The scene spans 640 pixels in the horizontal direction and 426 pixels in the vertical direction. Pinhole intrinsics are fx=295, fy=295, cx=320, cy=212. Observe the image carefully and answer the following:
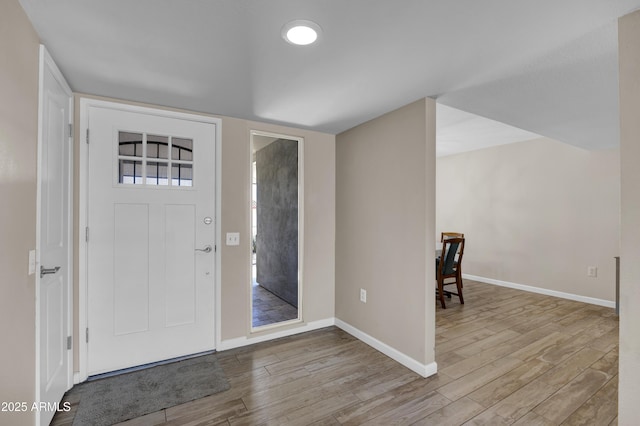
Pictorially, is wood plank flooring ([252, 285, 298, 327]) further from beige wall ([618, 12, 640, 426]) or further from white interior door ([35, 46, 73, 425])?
beige wall ([618, 12, 640, 426])

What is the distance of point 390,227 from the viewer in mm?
2713

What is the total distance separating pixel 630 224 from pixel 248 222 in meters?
2.62

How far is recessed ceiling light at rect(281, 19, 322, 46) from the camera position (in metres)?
1.45

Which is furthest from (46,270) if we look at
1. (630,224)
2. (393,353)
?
(630,224)

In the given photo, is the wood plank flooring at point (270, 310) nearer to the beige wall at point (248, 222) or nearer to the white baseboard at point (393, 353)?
the beige wall at point (248, 222)

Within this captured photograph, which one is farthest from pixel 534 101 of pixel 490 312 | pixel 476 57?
pixel 490 312

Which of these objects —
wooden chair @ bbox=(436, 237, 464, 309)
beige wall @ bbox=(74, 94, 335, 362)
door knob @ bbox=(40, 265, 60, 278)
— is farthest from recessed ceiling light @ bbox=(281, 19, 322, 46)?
wooden chair @ bbox=(436, 237, 464, 309)

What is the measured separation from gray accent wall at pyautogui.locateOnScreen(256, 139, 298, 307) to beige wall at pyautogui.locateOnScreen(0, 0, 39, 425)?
253cm

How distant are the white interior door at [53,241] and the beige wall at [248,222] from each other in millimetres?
190

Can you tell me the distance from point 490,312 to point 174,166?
4.02 metres

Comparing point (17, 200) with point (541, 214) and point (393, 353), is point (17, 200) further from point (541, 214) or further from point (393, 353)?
point (541, 214)

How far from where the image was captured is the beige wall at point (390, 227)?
238 cm

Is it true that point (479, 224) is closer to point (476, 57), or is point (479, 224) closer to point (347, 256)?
point (347, 256)

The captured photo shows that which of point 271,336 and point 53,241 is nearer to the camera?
point 53,241
